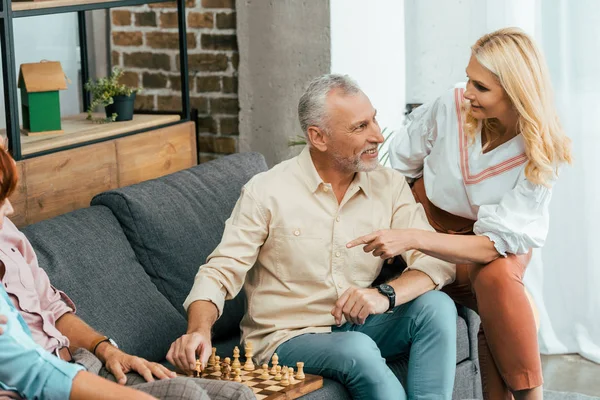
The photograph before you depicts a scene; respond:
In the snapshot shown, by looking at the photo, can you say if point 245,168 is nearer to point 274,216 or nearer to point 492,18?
point 274,216

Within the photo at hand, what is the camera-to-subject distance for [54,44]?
383cm

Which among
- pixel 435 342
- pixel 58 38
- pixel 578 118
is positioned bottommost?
pixel 435 342

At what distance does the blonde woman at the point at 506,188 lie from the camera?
2.59m

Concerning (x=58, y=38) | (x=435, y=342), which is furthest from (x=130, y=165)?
(x=435, y=342)

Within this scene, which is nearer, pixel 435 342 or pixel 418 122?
pixel 435 342

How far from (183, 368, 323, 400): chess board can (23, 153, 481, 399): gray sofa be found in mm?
42

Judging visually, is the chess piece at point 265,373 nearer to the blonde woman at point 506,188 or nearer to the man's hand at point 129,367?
the man's hand at point 129,367

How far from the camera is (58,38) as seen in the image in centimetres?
385

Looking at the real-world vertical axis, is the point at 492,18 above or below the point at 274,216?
above

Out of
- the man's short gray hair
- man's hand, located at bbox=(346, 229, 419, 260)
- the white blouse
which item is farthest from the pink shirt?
the white blouse

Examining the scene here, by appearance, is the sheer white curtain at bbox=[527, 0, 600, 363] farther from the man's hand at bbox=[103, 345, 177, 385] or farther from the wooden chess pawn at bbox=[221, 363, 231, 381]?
the man's hand at bbox=[103, 345, 177, 385]

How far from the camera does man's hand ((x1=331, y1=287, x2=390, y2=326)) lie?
2.42m

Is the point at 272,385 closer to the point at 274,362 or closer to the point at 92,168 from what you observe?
the point at 274,362

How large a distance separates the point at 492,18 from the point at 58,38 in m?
1.75
